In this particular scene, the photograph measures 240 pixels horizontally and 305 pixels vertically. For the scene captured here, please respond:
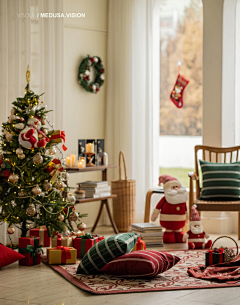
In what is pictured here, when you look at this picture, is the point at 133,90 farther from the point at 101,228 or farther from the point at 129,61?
the point at 101,228

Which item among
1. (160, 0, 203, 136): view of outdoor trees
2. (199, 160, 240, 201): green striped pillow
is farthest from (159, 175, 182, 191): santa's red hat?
(160, 0, 203, 136): view of outdoor trees

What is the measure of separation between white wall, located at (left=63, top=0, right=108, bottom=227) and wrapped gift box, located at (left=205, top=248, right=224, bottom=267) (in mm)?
2081

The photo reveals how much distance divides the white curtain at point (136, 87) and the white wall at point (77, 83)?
0.59ft

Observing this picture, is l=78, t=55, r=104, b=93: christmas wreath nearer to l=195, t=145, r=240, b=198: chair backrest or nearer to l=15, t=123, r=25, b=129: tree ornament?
l=195, t=145, r=240, b=198: chair backrest

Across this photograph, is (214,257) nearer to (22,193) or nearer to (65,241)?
(65,241)

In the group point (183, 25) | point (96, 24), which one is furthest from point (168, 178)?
point (183, 25)

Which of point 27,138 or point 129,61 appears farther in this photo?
point 129,61

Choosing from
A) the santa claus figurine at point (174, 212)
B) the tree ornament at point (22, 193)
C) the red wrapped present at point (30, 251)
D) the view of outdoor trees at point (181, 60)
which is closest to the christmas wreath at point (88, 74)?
the santa claus figurine at point (174, 212)

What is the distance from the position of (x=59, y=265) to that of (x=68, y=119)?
192 cm

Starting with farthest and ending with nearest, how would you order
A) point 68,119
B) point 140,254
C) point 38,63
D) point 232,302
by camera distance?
point 68,119, point 38,63, point 140,254, point 232,302

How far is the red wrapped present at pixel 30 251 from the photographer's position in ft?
12.0

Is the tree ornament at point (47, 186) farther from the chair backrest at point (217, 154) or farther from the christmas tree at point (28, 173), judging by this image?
the chair backrest at point (217, 154)

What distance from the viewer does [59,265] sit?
3.63m

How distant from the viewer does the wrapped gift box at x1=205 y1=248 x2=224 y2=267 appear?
337cm
